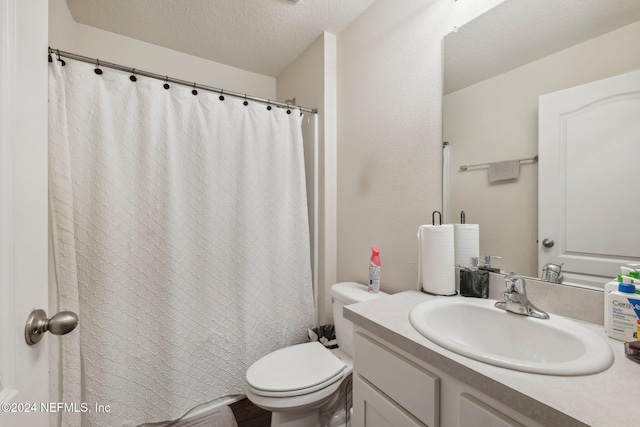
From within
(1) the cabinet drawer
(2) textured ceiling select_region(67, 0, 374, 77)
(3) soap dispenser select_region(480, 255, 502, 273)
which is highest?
(2) textured ceiling select_region(67, 0, 374, 77)

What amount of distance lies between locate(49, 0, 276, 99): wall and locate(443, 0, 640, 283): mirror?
1.62 m

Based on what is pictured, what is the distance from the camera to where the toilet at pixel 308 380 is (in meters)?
1.08

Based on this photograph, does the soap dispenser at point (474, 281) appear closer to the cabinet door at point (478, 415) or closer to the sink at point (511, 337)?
the sink at point (511, 337)

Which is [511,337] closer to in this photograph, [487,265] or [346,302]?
[487,265]

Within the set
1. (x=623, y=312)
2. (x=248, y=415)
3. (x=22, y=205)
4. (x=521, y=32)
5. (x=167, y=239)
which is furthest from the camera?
(x=248, y=415)

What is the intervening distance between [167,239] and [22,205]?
91cm

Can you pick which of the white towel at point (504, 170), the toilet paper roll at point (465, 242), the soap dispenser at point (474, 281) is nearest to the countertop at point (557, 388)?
the soap dispenser at point (474, 281)

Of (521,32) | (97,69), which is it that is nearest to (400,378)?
(521,32)

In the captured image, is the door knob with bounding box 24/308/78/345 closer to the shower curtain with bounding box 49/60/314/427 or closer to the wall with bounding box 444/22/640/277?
the shower curtain with bounding box 49/60/314/427

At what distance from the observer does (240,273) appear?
61.1 inches

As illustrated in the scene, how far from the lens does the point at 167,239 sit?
1.35 meters

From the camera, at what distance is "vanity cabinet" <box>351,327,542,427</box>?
54 cm

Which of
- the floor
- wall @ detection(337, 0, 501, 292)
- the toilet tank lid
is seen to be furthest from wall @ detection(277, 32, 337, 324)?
→ the floor

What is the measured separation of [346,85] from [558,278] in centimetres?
145
